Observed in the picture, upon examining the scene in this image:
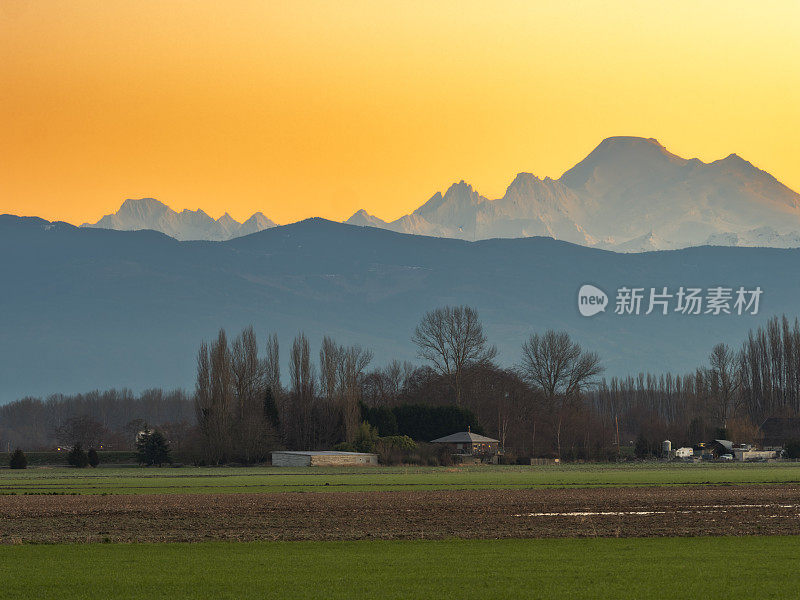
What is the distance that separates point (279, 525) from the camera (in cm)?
3212

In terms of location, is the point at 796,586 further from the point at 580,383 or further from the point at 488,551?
the point at 580,383

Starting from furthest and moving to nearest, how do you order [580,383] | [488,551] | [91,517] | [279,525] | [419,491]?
[580,383] → [419,491] → [91,517] → [279,525] → [488,551]

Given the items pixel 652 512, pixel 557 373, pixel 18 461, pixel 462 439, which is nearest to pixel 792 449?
pixel 557 373

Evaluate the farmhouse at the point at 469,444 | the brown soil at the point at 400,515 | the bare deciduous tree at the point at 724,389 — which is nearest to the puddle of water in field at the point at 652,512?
the brown soil at the point at 400,515

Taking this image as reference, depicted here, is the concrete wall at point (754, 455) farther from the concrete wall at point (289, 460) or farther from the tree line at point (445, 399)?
the concrete wall at point (289, 460)

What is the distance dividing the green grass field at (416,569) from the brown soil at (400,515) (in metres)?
2.19

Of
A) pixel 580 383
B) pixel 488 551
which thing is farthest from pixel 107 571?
pixel 580 383

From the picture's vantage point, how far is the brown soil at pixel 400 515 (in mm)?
29594

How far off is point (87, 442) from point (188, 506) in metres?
121

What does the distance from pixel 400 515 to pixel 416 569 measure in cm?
1247

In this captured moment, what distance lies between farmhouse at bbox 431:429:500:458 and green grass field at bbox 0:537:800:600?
78564 millimetres

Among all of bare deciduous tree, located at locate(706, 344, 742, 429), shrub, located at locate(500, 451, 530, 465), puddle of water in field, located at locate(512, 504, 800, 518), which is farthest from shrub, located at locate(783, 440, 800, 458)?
puddle of water in field, located at locate(512, 504, 800, 518)

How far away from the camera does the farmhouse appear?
347 ft

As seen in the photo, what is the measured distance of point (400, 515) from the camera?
116ft
